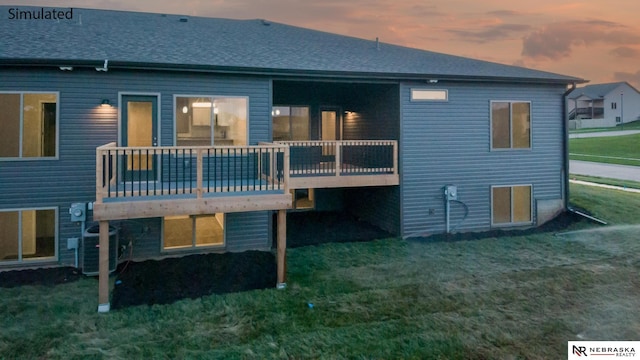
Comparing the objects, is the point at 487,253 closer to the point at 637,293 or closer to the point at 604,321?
the point at 637,293

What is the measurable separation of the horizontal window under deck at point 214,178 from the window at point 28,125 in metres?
1.35

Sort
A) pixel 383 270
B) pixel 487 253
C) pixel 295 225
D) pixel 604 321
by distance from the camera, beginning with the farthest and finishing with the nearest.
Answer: pixel 295 225, pixel 487 253, pixel 383 270, pixel 604 321

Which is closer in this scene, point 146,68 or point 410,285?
point 410,285

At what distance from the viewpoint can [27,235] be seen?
24.7 feet

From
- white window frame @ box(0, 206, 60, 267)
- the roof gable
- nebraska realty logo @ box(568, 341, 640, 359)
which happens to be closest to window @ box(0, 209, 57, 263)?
white window frame @ box(0, 206, 60, 267)

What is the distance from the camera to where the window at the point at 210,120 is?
27.5 feet

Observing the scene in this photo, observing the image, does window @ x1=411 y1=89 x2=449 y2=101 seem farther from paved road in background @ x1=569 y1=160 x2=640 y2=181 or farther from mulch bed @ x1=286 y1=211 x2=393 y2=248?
paved road in background @ x1=569 y1=160 x2=640 y2=181

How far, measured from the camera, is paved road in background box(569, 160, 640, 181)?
1992 cm

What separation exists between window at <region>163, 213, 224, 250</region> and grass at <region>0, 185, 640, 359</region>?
5.79ft

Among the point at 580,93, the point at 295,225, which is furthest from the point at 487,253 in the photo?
the point at 580,93

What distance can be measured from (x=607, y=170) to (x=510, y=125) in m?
16.4

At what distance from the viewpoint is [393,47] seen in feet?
43.2

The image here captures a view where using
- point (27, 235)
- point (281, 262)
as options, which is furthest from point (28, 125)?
point (281, 262)

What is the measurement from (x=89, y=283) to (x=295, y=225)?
551cm
